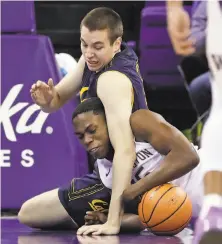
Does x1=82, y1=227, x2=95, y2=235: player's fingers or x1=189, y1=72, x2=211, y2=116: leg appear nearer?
x1=82, y1=227, x2=95, y2=235: player's fingers

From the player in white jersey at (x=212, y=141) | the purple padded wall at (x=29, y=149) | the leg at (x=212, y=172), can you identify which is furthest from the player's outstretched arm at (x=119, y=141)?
the purple padded wall at (x=29, y=149)

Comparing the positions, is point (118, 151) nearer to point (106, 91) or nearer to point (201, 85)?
point (106, 91)

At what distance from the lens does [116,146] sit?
3855 mm

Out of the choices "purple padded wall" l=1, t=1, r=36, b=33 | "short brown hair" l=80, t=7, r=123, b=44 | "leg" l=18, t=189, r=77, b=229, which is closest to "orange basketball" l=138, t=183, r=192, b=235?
"leg" l=18, t=189, r=77, b=229

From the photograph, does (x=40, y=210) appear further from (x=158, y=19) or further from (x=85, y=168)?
(x=158, y=19)

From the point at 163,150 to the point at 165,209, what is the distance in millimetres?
319

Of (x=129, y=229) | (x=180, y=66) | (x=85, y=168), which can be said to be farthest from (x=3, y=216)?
(x=180, y=66)

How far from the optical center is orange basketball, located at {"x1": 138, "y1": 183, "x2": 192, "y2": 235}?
3.73m

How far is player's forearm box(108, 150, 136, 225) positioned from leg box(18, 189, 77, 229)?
1.64ft

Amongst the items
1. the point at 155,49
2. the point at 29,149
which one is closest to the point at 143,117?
the point at 29,149

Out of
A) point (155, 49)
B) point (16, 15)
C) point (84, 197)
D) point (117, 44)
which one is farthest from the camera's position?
point (155, 49)

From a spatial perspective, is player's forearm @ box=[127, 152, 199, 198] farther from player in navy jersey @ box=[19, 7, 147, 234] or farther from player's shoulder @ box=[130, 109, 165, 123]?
player's shoulder @ box=[130, 109, 165, 123]

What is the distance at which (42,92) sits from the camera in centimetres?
421

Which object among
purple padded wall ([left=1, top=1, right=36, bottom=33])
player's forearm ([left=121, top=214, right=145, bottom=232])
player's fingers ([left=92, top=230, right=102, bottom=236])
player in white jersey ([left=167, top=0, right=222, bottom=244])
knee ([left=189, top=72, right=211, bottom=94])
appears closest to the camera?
player in white jersey ([left=167, top=0, right=222, bottom=244])
